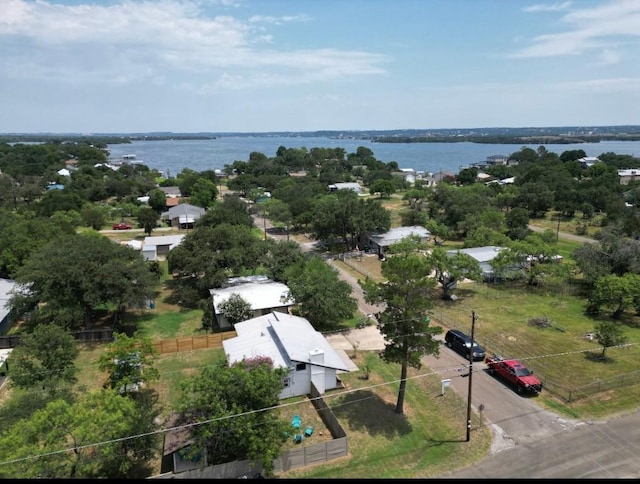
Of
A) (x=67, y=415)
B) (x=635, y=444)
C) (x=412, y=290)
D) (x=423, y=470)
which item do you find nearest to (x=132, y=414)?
(x=67, y=415)

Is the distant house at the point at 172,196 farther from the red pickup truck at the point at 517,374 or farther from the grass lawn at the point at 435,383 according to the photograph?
the red pickup truck at the point at 517,374

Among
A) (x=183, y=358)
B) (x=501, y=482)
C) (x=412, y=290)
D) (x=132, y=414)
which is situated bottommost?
(x=183, y=358)

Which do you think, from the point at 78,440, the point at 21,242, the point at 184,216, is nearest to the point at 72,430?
the point at 78,440

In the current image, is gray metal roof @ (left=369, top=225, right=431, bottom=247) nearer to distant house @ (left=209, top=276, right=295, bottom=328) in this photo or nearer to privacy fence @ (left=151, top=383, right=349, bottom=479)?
distant house @ (left=209, top=276, right=295, bottom=328)

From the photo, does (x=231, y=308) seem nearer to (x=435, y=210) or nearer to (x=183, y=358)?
(x=183, y=358)

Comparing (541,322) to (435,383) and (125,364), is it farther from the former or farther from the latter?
(125,364)

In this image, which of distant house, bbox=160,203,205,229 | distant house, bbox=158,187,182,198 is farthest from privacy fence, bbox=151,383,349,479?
distant house, bbox=158,187,182,198

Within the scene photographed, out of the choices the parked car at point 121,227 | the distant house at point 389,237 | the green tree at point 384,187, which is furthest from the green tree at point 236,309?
the green tree at point 384,187

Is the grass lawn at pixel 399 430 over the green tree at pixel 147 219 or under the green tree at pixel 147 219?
under
